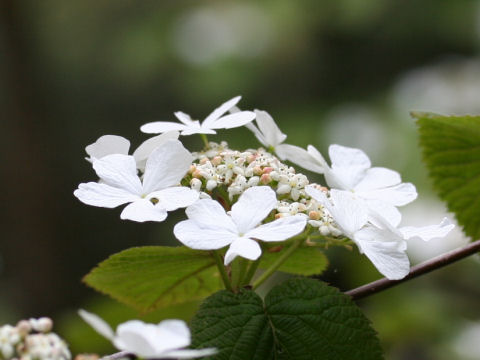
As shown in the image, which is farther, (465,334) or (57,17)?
(57,17)

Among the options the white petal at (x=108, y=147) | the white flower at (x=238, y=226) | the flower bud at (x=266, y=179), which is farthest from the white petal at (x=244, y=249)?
the white petal at (x=108, y=147)

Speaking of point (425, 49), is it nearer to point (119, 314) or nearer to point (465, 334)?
point (465, 334)

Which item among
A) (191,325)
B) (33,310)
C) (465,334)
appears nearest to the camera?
(191,325)

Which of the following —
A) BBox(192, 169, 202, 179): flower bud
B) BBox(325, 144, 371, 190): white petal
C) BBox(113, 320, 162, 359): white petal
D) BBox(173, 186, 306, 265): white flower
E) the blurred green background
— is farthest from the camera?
the blurred green background

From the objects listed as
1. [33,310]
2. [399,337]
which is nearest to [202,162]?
[399,337]

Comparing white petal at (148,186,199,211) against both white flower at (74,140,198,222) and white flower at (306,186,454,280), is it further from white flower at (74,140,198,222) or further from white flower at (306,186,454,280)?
white flower at (306,186,454,280)

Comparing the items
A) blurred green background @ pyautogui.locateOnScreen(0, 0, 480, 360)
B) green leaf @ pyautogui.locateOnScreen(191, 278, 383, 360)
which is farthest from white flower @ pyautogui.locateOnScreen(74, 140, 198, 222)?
blurred green background @ pyautogui.locateOnScreen(0, 0, 480, 360)
